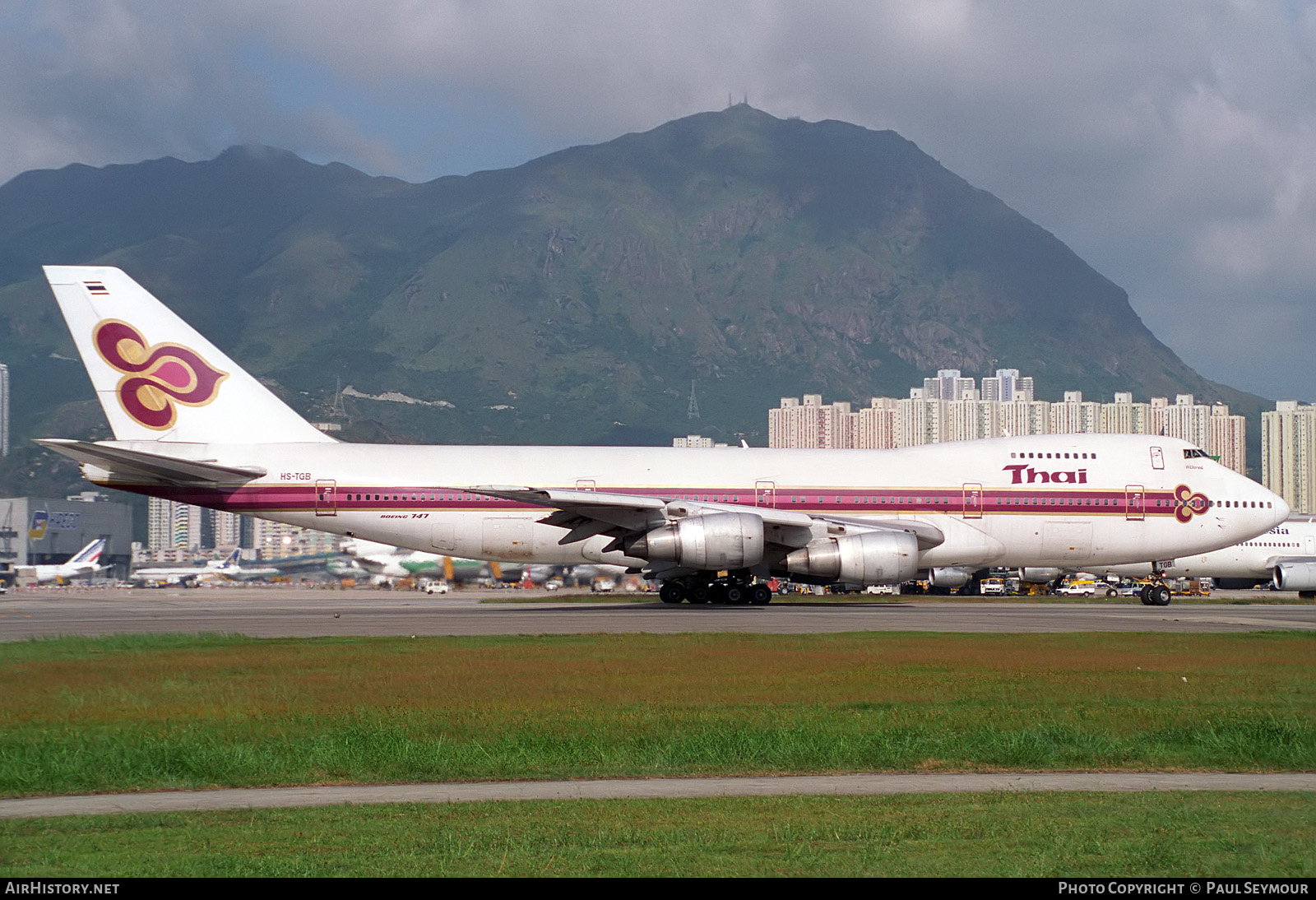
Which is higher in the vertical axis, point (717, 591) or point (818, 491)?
point (818, 491)

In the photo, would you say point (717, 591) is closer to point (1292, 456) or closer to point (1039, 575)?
point (1039, 575)


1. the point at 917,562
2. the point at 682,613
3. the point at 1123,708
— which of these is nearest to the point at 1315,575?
the point at 917,562

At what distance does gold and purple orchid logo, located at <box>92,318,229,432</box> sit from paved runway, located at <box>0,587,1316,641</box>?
538 centimetres

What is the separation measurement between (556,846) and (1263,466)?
7865 inches

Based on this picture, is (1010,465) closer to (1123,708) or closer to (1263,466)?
(1123,708)

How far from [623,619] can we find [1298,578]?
38.0 metres

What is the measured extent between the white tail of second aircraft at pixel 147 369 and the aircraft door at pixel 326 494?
262 cm

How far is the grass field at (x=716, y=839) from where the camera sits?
7.72m

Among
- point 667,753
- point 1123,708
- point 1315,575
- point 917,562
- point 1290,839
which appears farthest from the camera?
point 1315,575

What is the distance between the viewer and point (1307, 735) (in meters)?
12.9

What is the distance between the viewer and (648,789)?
426 inches

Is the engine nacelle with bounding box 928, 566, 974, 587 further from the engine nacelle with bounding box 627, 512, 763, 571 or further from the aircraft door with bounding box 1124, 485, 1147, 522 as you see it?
the engine nacelle with bounding box 627, 512, 763, 571

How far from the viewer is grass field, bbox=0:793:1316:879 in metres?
7.72

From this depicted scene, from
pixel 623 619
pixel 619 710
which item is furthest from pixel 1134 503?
pixel 619 710
